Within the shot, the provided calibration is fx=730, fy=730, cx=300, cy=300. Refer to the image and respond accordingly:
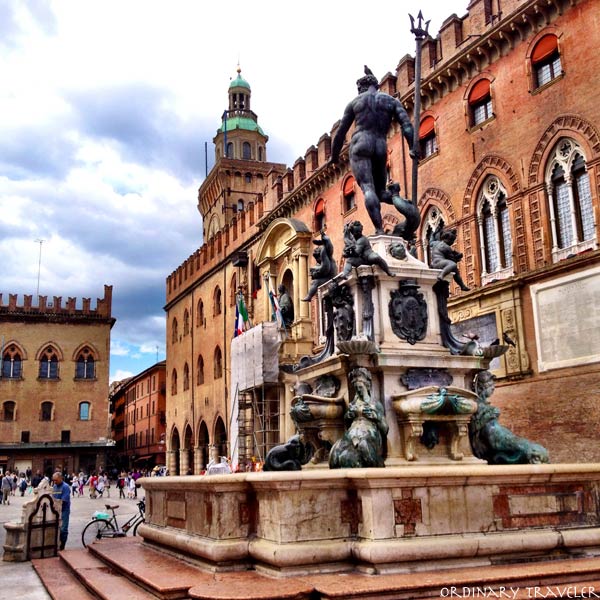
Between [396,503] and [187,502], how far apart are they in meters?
2.25

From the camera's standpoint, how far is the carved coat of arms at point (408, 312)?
759 centimetres

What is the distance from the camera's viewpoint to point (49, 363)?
49.4 meters

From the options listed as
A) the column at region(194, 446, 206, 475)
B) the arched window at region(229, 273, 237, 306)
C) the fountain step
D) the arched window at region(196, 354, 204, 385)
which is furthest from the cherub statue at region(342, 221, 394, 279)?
the arched window at region(196, 354, 204, 385)

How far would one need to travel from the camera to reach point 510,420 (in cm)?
1617

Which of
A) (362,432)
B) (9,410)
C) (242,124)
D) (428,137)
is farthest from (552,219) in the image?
(9,410)

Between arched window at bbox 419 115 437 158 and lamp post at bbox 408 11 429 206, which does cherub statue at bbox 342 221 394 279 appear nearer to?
lamp post at bbox 408 11 429 206

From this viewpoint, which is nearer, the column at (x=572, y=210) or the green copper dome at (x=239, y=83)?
the column at (x=572, y=210)

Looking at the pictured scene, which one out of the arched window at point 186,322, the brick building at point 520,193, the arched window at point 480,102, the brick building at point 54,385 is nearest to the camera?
the brick building at point 520,193

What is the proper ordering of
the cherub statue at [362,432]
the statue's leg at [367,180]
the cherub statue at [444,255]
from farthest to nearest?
1. the statue's leg at [367,180]
2. the cherub statue at [444,255]
3. the cherub statue at [362,432]

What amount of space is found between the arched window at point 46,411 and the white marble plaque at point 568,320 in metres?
39.7

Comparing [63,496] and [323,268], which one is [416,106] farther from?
[63,496]

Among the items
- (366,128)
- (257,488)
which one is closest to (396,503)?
(257,488)

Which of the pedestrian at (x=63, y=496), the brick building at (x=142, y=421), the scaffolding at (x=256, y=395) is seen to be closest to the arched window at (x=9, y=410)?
the brick building at (x=142, y=421)

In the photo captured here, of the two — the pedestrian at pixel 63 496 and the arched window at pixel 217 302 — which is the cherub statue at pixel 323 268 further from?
the arched window at pixel 217 302
